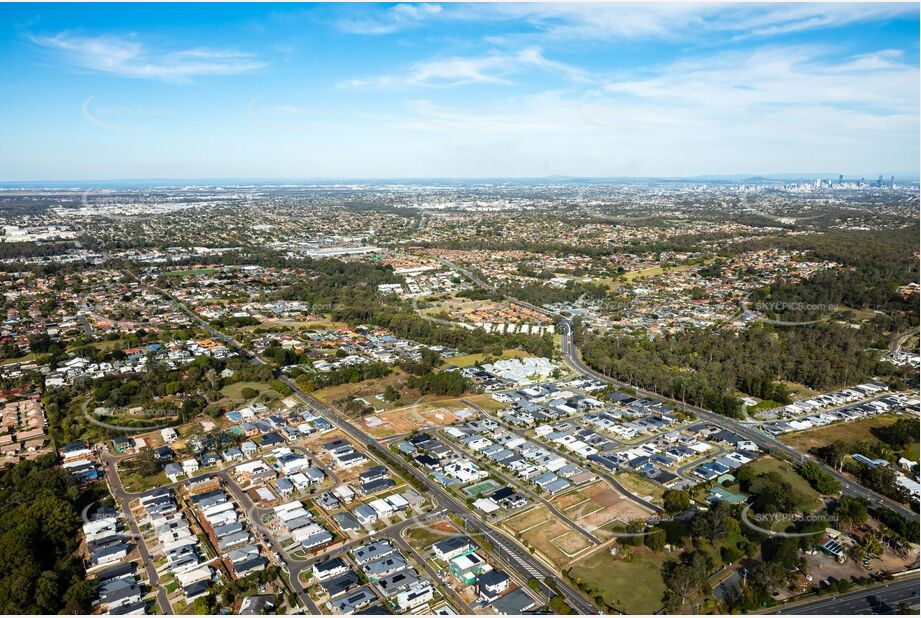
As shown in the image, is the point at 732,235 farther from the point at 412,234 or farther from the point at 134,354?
the point at 134,354

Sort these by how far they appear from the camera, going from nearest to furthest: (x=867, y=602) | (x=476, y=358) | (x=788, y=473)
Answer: (x=867, y=602)
(x=788, y=473)
(x=476, y=358)

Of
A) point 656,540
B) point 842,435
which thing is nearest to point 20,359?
point 656,540

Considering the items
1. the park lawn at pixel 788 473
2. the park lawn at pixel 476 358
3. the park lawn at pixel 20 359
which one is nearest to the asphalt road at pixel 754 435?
the park lawn at pixel 788 473

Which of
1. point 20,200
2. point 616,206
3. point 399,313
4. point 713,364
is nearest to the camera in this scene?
point 713,364

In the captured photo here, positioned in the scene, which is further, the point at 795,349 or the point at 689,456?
the point at 795,349

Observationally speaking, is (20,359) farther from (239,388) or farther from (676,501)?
(676,501)

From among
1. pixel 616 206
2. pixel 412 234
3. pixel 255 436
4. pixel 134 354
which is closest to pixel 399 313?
pixel 134 354

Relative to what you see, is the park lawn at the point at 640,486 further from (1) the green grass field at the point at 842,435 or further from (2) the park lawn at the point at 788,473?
(1) the green grass field at the point at 842,435
